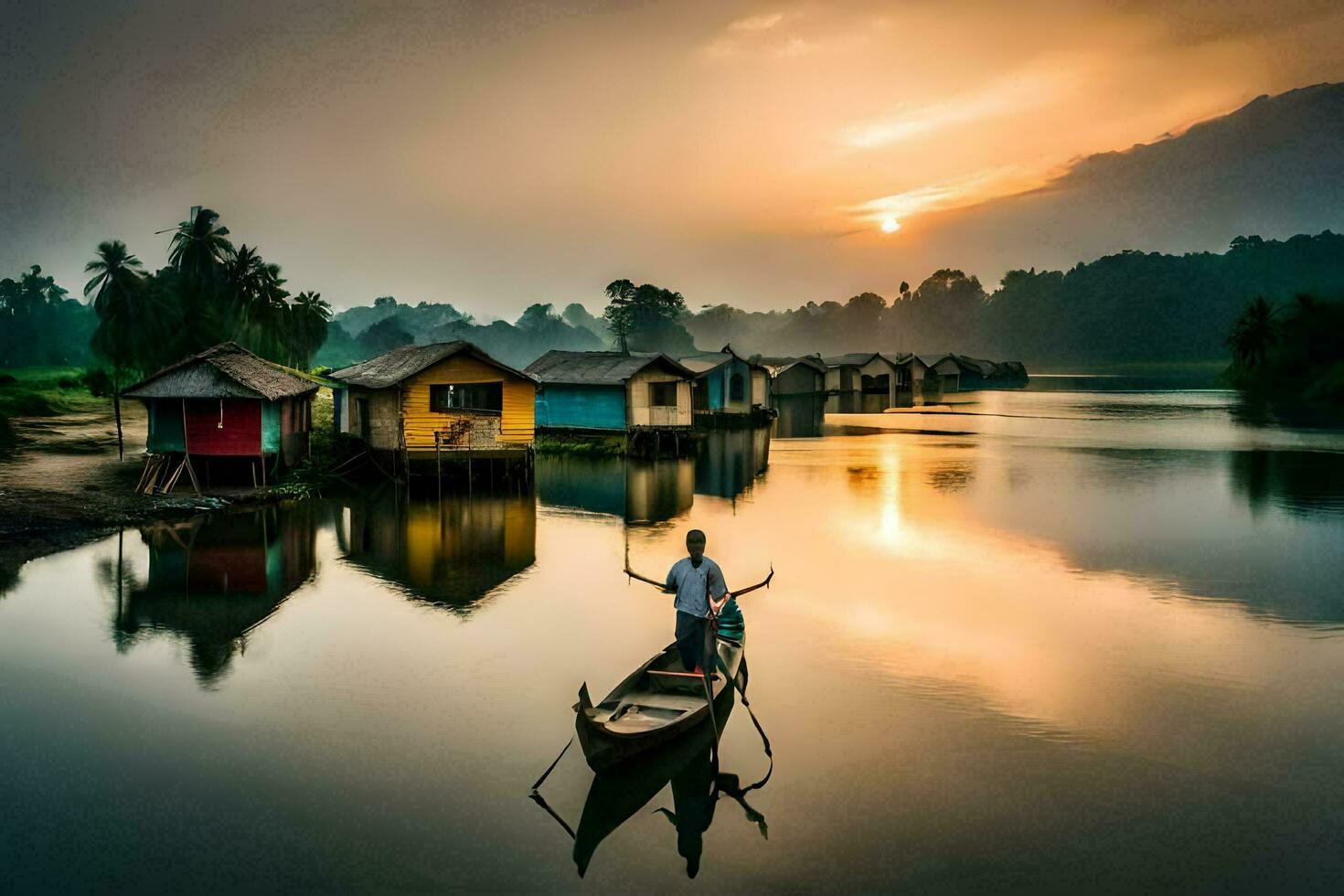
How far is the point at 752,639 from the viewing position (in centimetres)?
1508

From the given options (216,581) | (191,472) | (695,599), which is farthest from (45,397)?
(695,599)

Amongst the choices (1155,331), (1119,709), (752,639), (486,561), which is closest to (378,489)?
(486,561)

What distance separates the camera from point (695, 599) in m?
11.3

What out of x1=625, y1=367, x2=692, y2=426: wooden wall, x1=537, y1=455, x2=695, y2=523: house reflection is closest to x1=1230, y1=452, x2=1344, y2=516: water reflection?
x1=537, y1=455, x2=695, y2=523: house reflection

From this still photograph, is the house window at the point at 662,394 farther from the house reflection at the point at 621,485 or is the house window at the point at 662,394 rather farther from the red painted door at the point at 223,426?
the red painted door at the point at 223,426

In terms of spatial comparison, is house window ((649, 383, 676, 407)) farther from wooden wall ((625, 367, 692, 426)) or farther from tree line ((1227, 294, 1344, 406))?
tree line ((1227, 294, 1344, 406))

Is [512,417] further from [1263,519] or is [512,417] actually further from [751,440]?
[1263,519]

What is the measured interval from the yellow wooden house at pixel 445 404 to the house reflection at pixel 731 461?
7.16 meters

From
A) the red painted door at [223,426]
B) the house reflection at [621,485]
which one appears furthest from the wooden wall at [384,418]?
the house reflection at [621,485]

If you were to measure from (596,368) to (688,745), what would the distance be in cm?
3350

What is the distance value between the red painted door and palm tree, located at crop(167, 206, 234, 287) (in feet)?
111

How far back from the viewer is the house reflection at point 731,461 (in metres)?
32.8

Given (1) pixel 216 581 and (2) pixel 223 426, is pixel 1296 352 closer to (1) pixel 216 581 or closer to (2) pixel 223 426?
(2) pixel 223 426

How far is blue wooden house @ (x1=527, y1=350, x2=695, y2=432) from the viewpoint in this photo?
138 ft
